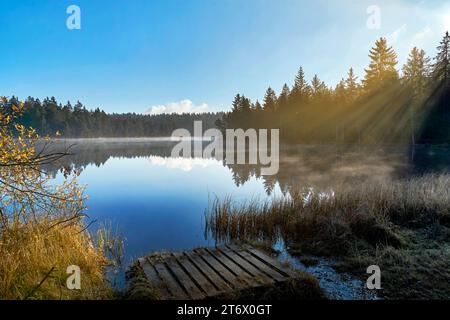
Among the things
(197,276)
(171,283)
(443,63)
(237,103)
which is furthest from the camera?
(237,103)

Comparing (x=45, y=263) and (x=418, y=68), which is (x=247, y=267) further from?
(x=418, y=68)

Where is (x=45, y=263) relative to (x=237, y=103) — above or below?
below

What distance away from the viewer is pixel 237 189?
16531 millimetres

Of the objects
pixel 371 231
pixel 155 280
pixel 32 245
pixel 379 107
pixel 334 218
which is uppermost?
pixel 379 107

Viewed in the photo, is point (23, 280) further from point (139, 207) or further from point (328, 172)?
point (328, 172)

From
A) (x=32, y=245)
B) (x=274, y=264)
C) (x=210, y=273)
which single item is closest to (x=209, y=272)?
(x=210, y=273)

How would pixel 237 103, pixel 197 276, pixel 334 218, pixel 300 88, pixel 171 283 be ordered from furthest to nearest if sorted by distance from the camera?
pixel 237 103 < pixel 300 88 < pixel 334 218 < pixel 197 276 < pixel 171 283

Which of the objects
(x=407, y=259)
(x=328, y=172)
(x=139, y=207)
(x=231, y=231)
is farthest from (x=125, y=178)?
(x=407, y=259)

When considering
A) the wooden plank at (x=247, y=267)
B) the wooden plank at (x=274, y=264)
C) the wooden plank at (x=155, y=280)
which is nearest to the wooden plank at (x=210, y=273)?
the wooden plank at (x=247, y=267)

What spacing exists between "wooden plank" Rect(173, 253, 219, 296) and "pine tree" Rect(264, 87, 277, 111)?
50.2 metres

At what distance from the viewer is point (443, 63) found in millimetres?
35562

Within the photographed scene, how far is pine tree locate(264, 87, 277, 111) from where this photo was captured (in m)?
54.5

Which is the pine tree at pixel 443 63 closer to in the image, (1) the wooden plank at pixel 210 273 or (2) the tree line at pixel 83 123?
(1) the wooden plank at pixel 210 273

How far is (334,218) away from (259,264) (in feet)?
11.9
